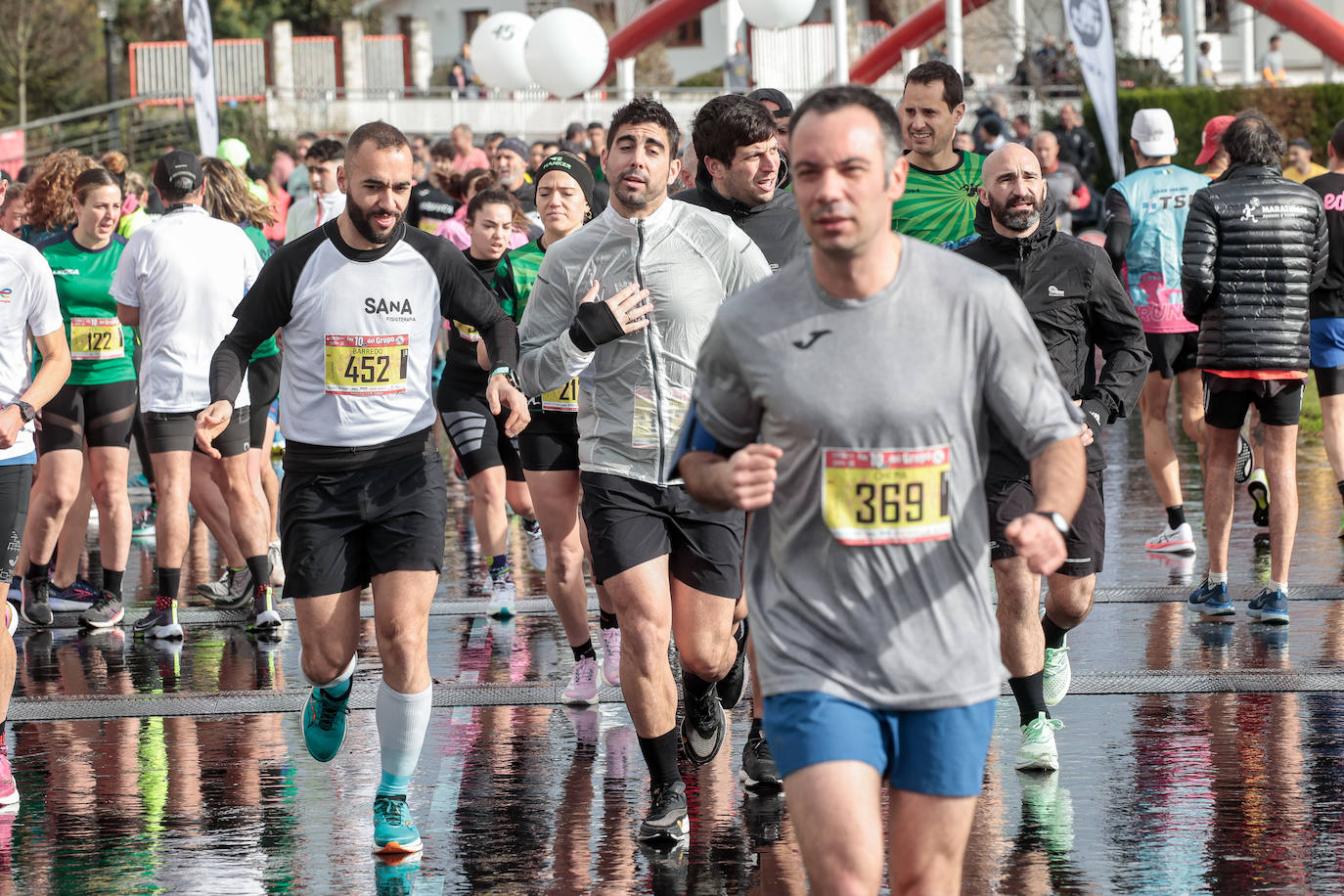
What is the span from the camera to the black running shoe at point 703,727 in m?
6.35

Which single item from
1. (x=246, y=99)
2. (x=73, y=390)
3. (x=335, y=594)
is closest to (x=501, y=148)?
(x=73, y=390)

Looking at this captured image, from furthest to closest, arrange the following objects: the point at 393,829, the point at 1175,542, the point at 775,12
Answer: the point at 775,12 < the point at 1175,542 < the point at 393,829

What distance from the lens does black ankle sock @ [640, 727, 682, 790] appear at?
5883 mm

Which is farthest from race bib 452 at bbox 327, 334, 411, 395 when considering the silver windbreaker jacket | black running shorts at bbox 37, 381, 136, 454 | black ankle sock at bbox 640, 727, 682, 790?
black running shorts at bbox 37, 381, 136, 454

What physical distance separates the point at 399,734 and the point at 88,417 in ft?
14.7

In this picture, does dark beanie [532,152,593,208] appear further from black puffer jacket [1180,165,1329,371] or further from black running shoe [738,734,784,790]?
black running shoe [738,734,784,790]

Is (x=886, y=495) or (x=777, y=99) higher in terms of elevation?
(x=777, y=99)

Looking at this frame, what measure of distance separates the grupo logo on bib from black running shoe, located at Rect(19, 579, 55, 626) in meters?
11.3

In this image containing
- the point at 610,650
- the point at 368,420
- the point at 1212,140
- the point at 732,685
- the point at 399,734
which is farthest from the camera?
the point at 1212,140

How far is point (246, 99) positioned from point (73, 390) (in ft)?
91.8

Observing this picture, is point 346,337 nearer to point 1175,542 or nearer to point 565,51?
point 1175,542

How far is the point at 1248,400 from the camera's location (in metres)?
9.04

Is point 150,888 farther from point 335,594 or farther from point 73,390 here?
point 73,390

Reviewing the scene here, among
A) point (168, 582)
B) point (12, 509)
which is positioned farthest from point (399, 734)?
point (168, 582)
